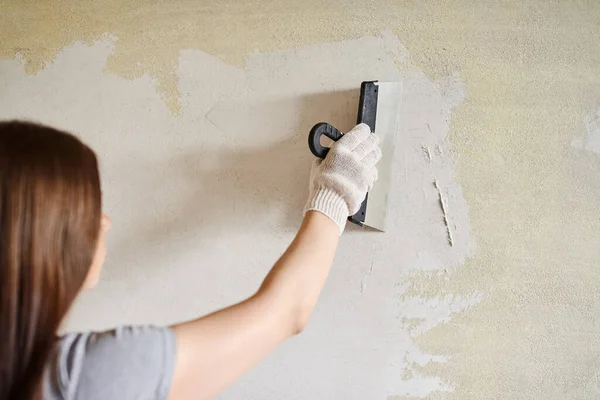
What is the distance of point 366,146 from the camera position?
847 mm

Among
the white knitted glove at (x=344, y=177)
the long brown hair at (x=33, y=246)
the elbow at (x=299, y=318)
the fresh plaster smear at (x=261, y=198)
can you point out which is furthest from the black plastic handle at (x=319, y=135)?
the long brown hair at (x=33, y=246)

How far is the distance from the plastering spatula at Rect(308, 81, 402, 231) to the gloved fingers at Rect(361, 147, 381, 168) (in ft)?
0.16

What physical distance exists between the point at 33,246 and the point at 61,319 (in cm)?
10

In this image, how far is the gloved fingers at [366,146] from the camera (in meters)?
0.83

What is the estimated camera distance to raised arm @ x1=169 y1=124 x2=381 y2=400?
0.59 metres

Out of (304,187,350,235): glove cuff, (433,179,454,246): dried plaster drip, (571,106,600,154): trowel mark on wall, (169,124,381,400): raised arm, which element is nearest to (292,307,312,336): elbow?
(169,124,381,400): raised arm

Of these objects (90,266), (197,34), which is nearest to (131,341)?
(90,266)

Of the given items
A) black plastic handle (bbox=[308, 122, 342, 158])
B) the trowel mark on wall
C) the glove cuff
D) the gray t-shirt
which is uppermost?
the trowel mark on wall

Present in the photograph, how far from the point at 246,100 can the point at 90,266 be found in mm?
502

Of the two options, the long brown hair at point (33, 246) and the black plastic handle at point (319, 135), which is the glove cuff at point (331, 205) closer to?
the black plastic handle at point (319, 135)

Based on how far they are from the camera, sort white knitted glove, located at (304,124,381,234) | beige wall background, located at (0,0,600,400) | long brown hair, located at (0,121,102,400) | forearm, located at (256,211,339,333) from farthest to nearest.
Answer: beige wall background, located at (0,0,600,400), white knitted glove, located at (304,124,381,234), forearm, located at (256,211,339,333), long brown hair, located at (0,121,102,400)

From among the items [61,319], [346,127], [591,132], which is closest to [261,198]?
[346,127]

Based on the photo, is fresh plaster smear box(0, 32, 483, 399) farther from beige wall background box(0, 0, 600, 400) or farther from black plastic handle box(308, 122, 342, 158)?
black plastic handle box(308, 122, 342, 158)

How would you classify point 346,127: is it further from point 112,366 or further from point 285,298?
point 112,366
